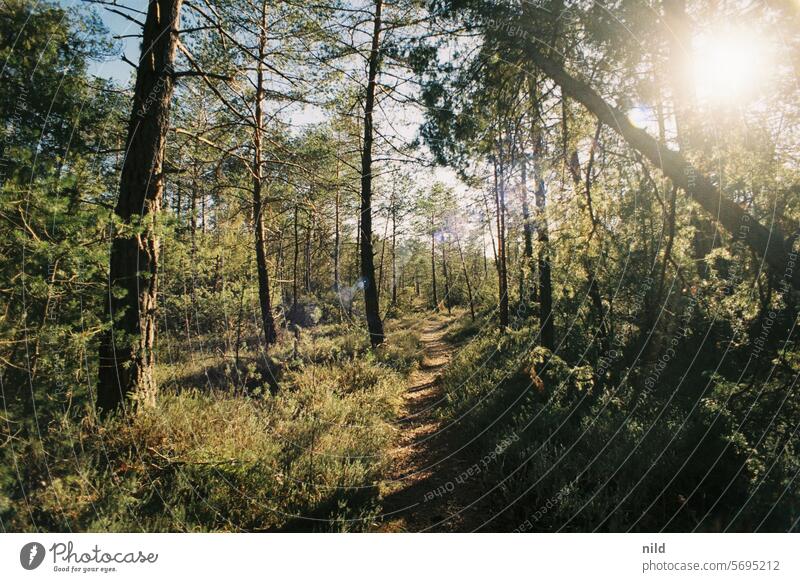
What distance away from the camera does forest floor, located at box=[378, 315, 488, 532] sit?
4.08 m

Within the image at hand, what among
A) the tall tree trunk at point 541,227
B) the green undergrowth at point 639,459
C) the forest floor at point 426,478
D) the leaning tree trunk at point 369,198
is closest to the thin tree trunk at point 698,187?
the green undergrowth at point 639,459

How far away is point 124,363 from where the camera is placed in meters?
4.10

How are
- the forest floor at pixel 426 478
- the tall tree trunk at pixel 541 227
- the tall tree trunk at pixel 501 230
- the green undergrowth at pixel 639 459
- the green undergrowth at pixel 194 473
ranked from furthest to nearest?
the tall tree trunk at pixel 501 230 < the tall tree trunk at pixel 541 227 < the forest floor at pixel 426 478 < the green undergrowth at pixel 639 459 < the green undergrowth at pixel 194 473

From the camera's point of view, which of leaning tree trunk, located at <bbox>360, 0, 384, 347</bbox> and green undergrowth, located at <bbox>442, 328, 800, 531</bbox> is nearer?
green undergrowth, located at <bbox>442, 328, 800, 531</bbox>

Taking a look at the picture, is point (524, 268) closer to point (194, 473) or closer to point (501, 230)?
point (194, 473)

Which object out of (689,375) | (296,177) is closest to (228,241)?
(296,177)

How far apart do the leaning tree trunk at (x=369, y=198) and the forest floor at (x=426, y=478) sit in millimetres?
4823

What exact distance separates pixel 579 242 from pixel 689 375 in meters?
3.48

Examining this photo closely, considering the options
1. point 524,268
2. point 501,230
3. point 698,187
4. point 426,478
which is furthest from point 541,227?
point 501,230

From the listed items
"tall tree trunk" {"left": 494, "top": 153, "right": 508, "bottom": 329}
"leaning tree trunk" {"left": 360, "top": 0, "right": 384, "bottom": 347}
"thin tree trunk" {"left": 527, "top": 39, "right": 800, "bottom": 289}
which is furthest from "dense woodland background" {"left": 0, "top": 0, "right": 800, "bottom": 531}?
"tall tree trunk" {"left": 494, "top": 153, "right": 508, "bottom": 329}

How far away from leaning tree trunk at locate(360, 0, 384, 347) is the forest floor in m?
4.82

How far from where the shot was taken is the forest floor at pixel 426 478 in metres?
4.08

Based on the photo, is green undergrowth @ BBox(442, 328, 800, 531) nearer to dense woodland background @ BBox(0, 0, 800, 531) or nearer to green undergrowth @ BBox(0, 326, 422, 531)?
dense woodland background @ BBox(0, 0, 800, 531)

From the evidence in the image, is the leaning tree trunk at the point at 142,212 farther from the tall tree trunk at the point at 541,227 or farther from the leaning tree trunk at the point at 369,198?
the leaning tree trunk at the point at 369,198
